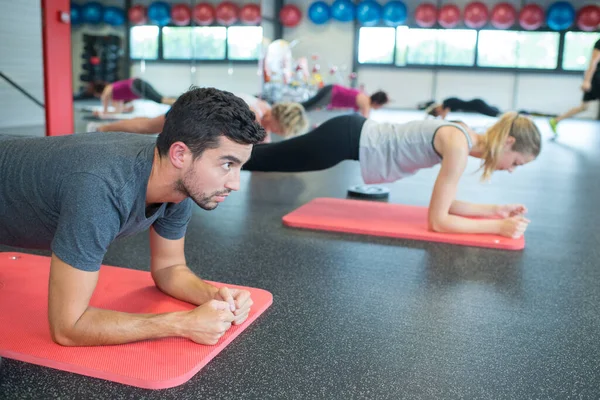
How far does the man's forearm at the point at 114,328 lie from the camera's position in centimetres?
132

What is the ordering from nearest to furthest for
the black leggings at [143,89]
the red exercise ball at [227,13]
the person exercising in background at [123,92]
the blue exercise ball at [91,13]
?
1. the blue exercise ball at [91,13]
2. the person exercising in background at [123,92]
3. the black leggings at [143,89]
4. the red exercise ball at [227,13]

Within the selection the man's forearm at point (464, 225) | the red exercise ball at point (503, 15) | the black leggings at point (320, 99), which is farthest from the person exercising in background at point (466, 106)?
the red exercise ball at point (503, 15)

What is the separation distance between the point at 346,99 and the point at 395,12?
5.91m

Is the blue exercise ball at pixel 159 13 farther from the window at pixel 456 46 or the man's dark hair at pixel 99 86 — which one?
the window at pixel 456 46

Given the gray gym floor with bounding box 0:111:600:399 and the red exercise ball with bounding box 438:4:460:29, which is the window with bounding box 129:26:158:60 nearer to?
the gray gym floor with bounding box 0:111:600:399

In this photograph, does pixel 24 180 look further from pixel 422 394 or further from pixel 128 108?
pixel 128 108

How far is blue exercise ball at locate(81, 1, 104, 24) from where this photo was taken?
5.20 metres

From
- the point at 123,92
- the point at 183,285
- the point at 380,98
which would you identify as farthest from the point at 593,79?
the point at 183,285

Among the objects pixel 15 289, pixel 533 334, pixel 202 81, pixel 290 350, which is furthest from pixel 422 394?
pixel 202 81

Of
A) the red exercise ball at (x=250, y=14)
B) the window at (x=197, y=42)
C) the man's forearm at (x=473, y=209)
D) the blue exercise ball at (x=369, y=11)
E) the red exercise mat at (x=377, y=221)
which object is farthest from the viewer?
the blue exercise ball at (x=369, y=11)

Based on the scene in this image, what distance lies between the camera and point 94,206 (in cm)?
121

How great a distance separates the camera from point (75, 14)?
5117mm

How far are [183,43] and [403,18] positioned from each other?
539cm

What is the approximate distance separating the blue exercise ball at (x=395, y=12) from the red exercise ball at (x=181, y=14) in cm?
530
